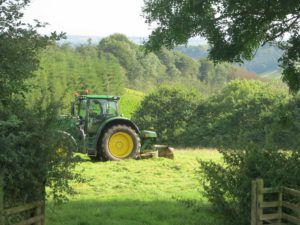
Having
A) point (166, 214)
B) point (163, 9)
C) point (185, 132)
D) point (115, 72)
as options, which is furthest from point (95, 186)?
point (115, 72)

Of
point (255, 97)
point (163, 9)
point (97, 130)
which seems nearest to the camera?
point (163, 9)

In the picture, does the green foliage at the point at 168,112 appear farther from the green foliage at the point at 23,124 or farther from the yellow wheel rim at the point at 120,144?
the green foliage at the point at 23,124

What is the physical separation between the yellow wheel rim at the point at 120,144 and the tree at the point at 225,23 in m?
8.45

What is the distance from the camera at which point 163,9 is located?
8.35 metres

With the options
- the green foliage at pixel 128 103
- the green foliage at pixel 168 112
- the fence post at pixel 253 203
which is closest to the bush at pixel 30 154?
the fence post at pixel 253 203

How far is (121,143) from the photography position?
56.5 ft

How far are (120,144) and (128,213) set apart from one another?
8.36 m

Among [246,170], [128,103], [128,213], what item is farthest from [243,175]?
[128,103]

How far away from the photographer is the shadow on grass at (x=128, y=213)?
8414mm

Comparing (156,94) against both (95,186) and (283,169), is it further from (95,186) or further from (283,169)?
(283,169)

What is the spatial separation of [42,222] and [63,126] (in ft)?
4.17

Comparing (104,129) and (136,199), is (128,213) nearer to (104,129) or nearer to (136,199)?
(136,199)

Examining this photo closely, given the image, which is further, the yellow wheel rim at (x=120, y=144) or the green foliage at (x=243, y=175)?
the yellow wheel rim at (x=120, y=144)

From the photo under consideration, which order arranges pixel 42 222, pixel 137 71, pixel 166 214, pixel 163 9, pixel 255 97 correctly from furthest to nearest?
pixel 137 71 < pixel 255 97 < pixel 166 214 < pixel 163 9 < pixel 42 222
